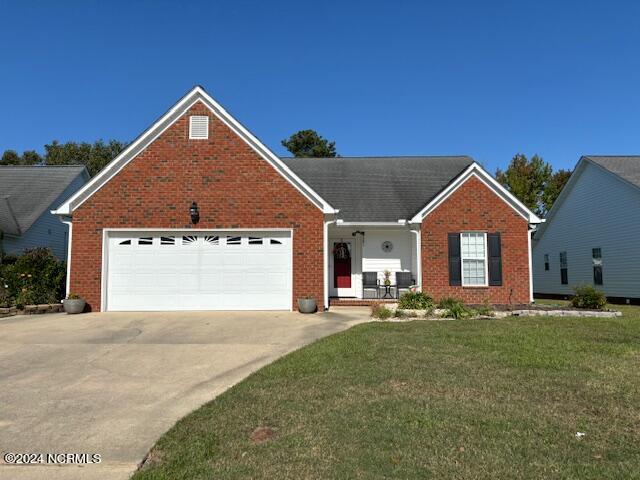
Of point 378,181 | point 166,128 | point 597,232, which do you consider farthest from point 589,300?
point 166,128

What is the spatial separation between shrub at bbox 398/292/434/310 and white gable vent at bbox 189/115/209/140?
7554 mm

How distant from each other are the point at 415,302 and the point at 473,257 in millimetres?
3452

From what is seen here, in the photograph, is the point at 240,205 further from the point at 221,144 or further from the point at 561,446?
the point at 561,446

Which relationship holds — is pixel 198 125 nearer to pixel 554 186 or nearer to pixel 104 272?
pixel 104 272

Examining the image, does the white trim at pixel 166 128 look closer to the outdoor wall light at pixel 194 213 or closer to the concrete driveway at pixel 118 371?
the outdoor wall light at pixel 194 213

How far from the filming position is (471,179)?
50.1ft

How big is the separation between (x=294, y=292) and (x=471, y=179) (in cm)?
704

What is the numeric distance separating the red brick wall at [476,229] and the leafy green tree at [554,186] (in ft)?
79.3

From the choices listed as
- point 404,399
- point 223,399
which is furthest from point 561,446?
point 223,399

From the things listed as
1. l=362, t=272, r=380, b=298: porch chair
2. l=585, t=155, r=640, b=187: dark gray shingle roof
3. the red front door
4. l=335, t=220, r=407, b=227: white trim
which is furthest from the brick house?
l=585, t=155, r=640, b=187: dark gray shingle roof

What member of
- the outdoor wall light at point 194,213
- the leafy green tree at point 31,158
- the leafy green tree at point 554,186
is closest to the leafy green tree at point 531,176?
the leafy green tree at point 554,186

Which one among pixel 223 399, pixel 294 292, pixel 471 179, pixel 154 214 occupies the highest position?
pixel 471 179

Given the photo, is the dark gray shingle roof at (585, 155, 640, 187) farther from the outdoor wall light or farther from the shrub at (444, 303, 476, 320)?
the outdoor wall light

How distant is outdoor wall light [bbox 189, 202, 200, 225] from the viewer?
13219mm
